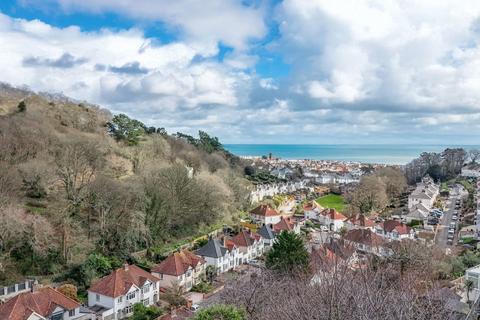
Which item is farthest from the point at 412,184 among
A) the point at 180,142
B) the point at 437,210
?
the point at 180,142

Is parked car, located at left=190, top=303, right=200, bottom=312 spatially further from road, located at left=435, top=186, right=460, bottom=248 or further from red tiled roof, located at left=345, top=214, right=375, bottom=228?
red tiled roof, located at left=345, top=214, right=375, bottom=228

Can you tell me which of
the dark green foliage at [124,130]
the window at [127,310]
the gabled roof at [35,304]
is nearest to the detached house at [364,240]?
the window at [127,310]

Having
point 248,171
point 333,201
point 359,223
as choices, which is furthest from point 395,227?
point 248,171

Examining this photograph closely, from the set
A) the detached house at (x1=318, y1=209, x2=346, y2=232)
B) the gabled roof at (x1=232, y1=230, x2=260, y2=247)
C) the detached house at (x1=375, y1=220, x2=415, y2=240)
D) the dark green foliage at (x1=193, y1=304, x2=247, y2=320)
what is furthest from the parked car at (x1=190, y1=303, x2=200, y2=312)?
the detached house at (x1=318, y1=209, x2=346, y2=232)

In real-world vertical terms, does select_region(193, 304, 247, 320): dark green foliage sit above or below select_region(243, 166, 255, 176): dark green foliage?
below

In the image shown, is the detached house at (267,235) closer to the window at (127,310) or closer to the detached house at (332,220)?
the detached house at (332,220)

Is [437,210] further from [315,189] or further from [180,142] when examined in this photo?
[180,142]
